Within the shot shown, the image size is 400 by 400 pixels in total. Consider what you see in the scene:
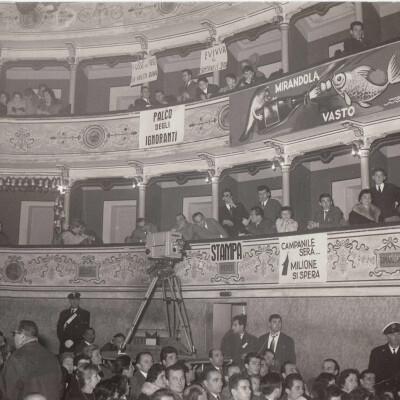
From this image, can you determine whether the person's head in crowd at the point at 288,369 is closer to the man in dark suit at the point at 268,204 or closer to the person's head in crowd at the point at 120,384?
the person's head in crowd at the point at 120,384

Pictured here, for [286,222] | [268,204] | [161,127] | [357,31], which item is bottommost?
[286,222]

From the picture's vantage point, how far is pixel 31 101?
18547 mm

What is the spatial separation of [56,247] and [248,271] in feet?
18.1

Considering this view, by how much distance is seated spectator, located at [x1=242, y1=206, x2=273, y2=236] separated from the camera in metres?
13.1

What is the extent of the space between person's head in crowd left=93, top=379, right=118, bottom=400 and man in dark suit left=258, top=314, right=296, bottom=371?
5.43 m

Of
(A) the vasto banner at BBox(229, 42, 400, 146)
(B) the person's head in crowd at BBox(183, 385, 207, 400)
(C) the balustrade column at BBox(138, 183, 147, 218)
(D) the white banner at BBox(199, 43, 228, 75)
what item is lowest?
(B) the person's head in crowd at BBox(183, 385, 207, 400)

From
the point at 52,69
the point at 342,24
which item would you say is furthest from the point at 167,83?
the point at 342,24

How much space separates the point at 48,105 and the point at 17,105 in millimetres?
994

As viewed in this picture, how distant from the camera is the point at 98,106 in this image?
65.0ft

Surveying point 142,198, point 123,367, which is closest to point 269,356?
point 123,367

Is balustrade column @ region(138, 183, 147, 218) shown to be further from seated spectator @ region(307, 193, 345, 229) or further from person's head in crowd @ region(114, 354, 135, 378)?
person's head in crowd @ region(114, 354, 135, 378)

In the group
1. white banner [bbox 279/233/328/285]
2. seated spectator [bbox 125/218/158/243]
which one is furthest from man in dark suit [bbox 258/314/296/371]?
seated spectator [bbox 125/218/158/243]

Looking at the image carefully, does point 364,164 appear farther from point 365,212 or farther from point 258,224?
point 258,224

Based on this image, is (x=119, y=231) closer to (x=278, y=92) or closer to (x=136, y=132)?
(x=136, y=132)
